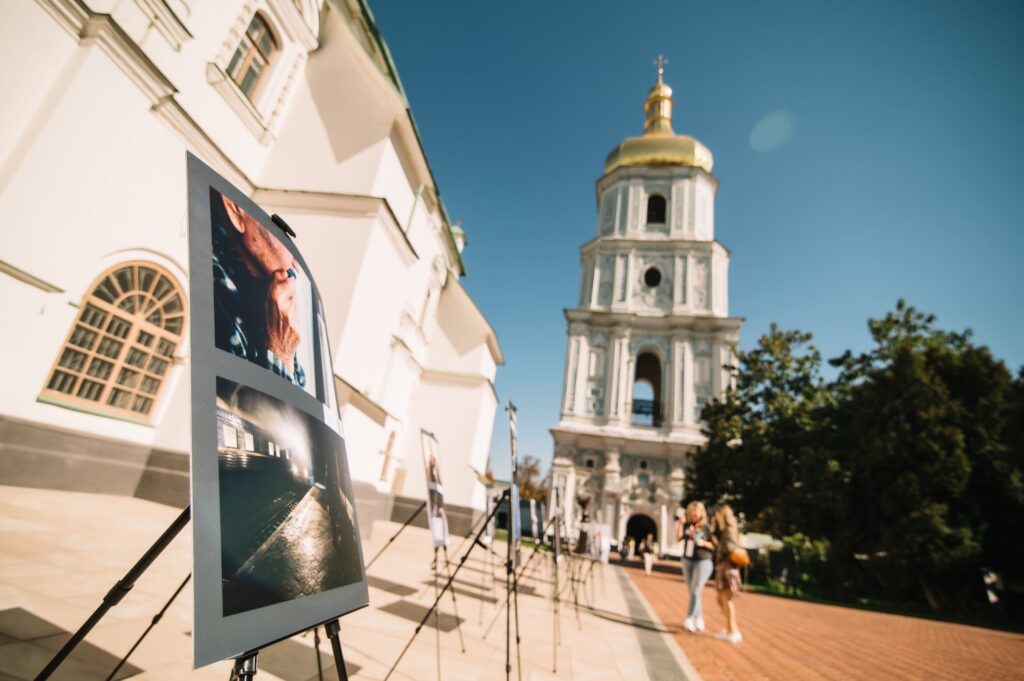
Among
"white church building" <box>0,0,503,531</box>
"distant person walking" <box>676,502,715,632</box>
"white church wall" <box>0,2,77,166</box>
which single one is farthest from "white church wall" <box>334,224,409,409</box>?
"distant person walking" <box>676,502,715,632</box>

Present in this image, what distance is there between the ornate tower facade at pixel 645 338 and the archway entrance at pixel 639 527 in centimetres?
9

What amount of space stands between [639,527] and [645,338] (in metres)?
12.0

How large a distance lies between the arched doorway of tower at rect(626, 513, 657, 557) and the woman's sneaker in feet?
73.5

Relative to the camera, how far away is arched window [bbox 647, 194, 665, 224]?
33406 millimetres

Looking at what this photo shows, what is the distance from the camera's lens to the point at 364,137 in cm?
1005

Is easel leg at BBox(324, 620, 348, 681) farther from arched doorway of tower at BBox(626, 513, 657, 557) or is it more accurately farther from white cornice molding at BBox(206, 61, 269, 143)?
arched doorway of tower at BBox(626, 513, 657, 557)

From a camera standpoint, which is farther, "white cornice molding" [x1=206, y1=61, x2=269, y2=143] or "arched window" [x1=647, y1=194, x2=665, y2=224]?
"arched window" [x1=647, y1=194, x2=665, y2=224]

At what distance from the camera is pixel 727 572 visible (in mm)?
5961

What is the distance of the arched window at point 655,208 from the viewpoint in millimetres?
33406

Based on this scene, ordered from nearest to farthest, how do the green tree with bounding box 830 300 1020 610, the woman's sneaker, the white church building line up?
1. the white church building
2. the woman's sneaker
3. the green tree with bounding box 830 300 1020 610

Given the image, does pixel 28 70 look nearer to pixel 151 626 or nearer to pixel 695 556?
pixel 151 626

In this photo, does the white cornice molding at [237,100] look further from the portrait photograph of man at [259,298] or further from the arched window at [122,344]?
the portrait photograph of man at [259,298]

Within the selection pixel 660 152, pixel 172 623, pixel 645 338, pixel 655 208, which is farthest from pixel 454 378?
pixel 660 152

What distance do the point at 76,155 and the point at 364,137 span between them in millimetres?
5438
